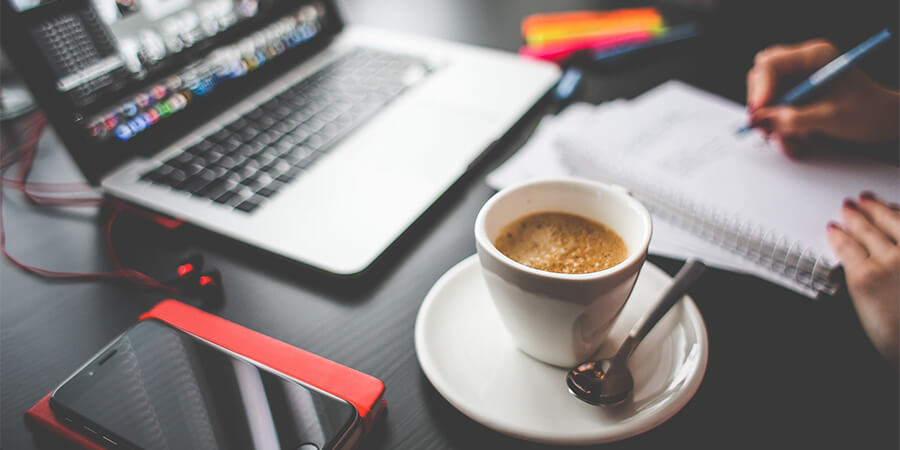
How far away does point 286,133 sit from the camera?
66cm

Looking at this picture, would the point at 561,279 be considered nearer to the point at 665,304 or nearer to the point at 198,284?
the point at 665,304

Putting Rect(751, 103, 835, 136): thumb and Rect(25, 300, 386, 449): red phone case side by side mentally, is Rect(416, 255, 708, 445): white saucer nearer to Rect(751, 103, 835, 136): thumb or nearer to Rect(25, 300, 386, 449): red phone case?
Rect(25, 300, 386, 449): red phone case

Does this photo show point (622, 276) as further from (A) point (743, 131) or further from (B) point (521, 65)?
(B) point (521, 65)

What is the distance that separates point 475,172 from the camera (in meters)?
0.64

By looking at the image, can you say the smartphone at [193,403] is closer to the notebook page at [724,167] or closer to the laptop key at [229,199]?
the laptop key at [229,199]

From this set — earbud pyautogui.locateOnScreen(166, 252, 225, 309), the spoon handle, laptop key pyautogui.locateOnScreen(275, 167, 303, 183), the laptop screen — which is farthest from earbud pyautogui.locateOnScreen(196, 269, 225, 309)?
the spoon handle

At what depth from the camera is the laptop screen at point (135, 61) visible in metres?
0.55

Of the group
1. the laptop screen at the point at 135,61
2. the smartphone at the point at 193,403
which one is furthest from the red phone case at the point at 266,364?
the laptop screen at the point at 135,61

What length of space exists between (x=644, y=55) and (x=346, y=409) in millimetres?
731

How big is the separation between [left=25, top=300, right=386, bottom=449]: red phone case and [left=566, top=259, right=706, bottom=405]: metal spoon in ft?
0.48

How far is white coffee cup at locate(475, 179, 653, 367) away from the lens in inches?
13.1

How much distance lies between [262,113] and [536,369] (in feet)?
1.69

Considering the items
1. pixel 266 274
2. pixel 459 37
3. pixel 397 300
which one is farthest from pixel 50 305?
pixel 459 37

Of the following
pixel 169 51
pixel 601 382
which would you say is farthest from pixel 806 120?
pixel 169 51
